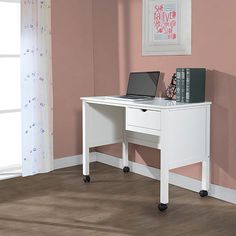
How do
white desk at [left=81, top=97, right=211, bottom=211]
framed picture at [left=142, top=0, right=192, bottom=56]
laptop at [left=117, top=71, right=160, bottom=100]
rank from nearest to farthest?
1. white desk at [left=81, top=97, right=211, bottom=211]
2. framed picture at [left=142, top=0, right=192, bottom=56]
3. laptop at [left=117, top=71, right=160, bottom=100]

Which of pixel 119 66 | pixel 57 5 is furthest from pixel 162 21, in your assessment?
pixel 57 5

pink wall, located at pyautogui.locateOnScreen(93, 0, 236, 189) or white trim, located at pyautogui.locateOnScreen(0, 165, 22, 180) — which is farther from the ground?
pink wall, located at pyautogui.locateOnScreen(93, 0, 236, 189)

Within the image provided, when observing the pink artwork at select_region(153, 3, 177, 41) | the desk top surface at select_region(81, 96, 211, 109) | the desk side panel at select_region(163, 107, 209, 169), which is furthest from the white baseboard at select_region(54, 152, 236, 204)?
the pink artwork at select_region(153, 3, 177, 41)

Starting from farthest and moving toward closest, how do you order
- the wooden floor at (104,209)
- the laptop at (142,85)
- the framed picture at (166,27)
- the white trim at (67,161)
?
the white trim at (67,161), the laptop at (142,85), the framed picture at (166,27), the wooden floor at (104,209)

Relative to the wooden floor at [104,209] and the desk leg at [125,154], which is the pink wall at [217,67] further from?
the desk leg at [125,154]

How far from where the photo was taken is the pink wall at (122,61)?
3195 mm

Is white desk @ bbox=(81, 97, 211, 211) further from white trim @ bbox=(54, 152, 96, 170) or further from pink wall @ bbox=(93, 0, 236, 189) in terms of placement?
white trim @ bbox=(54, 152, 96, 170)

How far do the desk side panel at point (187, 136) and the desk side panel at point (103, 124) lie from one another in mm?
984

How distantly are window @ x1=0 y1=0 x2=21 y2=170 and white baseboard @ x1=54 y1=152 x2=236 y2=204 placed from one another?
0.49m

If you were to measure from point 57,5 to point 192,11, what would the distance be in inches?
55.5

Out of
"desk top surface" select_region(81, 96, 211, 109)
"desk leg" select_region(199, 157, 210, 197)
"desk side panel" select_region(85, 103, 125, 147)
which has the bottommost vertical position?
Answer: "desk leg" select_region(199, 157, 210, 197)

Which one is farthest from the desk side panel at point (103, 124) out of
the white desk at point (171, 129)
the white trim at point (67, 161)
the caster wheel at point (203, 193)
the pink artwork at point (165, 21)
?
the caster wheel at point (203, 193)

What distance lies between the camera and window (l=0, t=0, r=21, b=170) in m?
4.17

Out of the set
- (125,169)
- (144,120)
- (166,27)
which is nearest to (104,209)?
(144,120)
